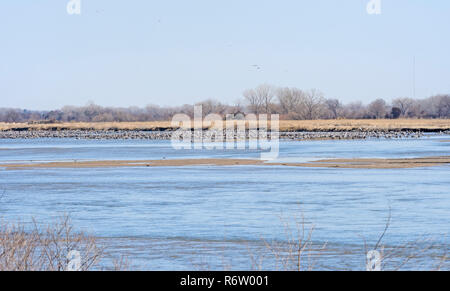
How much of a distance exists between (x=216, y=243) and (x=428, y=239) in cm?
305

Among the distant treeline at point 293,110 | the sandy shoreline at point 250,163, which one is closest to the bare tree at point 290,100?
the distant treeline at point 293,110

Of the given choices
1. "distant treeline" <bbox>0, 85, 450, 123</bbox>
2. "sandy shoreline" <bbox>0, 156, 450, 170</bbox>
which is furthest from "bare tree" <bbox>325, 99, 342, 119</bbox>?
"sandy shoreline" <bbox>0, 156, 450, 170</bbox>

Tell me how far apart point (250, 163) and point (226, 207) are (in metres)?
13.8

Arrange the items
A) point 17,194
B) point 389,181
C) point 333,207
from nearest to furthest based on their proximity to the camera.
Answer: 1. point 333,207
2. point 17,194
3. point 389,181

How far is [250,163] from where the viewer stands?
28906mm

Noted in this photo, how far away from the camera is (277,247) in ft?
35.2

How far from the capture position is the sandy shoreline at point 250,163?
26344 mm

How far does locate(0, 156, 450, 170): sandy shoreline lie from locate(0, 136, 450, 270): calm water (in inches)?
78.3

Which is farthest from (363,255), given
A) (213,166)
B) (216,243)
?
(213,166)

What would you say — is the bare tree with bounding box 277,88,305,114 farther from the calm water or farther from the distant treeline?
the calm water

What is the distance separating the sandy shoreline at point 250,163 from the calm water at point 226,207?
1.99 metres
